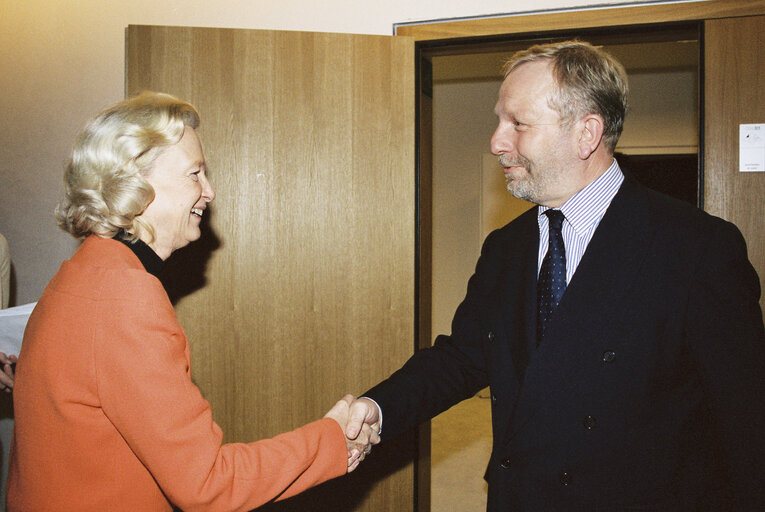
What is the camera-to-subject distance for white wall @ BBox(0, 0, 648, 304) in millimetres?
2867

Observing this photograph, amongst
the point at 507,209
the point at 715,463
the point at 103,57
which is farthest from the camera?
the point at 507,209

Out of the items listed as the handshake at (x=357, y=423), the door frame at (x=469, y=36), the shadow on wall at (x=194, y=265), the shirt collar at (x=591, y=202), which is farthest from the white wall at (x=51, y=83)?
the handshake at (x=357, y=423)

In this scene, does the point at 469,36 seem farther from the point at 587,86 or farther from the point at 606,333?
the point at 606,333

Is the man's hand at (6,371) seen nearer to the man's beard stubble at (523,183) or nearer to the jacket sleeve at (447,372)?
the jacket sleeve at (447,372)

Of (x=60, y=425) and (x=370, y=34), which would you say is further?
(x=370, y=34)

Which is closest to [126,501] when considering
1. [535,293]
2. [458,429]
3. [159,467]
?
[159,467]

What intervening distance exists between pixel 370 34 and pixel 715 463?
2158 mm

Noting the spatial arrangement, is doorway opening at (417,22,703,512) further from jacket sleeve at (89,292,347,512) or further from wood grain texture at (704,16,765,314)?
jacket sleeve at (89,292,347,512)

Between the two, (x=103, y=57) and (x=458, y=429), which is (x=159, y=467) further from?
(x=458, y=429)

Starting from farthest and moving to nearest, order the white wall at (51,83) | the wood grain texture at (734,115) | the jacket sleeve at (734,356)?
the white wall at (51,83) → the wood grain texture at (734,115) → the jacket sleeve at (734,356)

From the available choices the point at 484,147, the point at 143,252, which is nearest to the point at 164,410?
the point at 143,252

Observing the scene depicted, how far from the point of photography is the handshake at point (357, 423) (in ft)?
5.42

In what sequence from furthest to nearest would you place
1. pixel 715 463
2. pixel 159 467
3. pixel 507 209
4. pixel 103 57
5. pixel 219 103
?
pixel 507 209 < pixel 103 57 < pixel 219 103 < pixel 715 463 < pixel 159 467

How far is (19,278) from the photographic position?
3.09 metres
